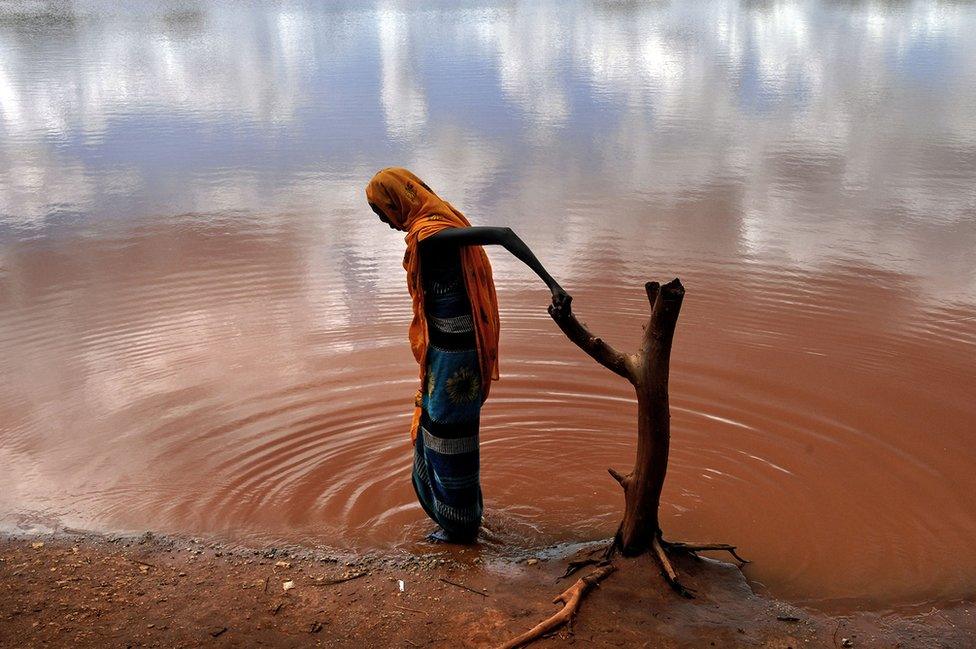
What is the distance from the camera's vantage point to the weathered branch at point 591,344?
324 cm

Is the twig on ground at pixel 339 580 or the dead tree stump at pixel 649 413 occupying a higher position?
the dead tree stump at pixel 649 413

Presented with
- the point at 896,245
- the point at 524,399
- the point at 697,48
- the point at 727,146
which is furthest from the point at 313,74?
the point at 524,399

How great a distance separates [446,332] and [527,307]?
285 centimetres

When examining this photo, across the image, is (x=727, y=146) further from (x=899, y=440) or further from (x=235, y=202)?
(x=899, y=440)

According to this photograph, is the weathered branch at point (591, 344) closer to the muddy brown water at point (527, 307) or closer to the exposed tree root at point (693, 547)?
the exposed tree root at point (693, 547)

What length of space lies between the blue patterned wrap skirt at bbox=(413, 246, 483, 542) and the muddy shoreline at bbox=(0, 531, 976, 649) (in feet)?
0.67

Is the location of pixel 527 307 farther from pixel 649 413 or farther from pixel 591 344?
pixel 591 344

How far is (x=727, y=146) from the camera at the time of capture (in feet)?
37.1

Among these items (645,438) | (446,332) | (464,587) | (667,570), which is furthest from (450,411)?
(667,570)

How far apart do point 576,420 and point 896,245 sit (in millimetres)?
3999

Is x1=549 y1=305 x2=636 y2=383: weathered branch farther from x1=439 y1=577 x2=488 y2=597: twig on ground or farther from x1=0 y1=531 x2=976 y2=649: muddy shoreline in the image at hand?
x1=439 y1=577 x2=488 y2=597: twig on ground

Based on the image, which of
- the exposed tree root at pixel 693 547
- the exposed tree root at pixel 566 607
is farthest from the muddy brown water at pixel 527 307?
the exposed tree root at pixel 566 607

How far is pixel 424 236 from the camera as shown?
11.7 ft

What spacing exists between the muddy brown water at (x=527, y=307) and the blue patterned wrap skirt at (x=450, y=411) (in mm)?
251
